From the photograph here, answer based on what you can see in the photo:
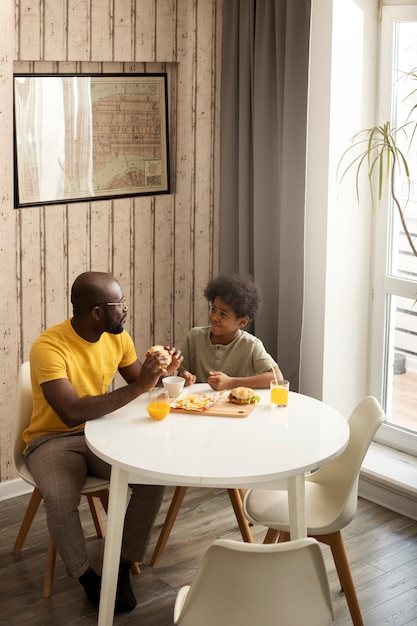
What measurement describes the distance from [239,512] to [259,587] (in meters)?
1.33

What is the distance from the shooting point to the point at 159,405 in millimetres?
2934

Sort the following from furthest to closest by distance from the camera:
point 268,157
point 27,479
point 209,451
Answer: point 268,157 → point 27,479 → point 209,451

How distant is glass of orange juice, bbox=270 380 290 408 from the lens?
121 inches

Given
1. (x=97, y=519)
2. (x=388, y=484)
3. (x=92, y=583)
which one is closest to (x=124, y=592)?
(x=92, y=583)

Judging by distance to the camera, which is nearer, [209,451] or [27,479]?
[209,451]

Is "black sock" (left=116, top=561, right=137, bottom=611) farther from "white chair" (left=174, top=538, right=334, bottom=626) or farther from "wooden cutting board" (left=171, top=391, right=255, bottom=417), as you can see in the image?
"white chair" (left=174, top=538, right=334, bottom=626)

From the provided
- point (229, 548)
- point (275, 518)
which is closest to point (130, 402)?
point (275, 518)

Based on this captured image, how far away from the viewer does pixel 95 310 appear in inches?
122

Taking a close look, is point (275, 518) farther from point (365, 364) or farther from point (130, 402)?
point (365, 364)

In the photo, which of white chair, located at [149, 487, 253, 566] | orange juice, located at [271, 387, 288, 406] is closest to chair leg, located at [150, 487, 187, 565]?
white chair, located at [149, 487, 253, 566]

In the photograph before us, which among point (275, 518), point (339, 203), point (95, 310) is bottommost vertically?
point (275, 518)

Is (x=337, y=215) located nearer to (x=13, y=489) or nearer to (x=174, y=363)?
(x=174, y=363)

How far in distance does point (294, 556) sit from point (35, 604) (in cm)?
144

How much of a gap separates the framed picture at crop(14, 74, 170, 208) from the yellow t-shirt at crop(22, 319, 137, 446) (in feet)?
2.96
